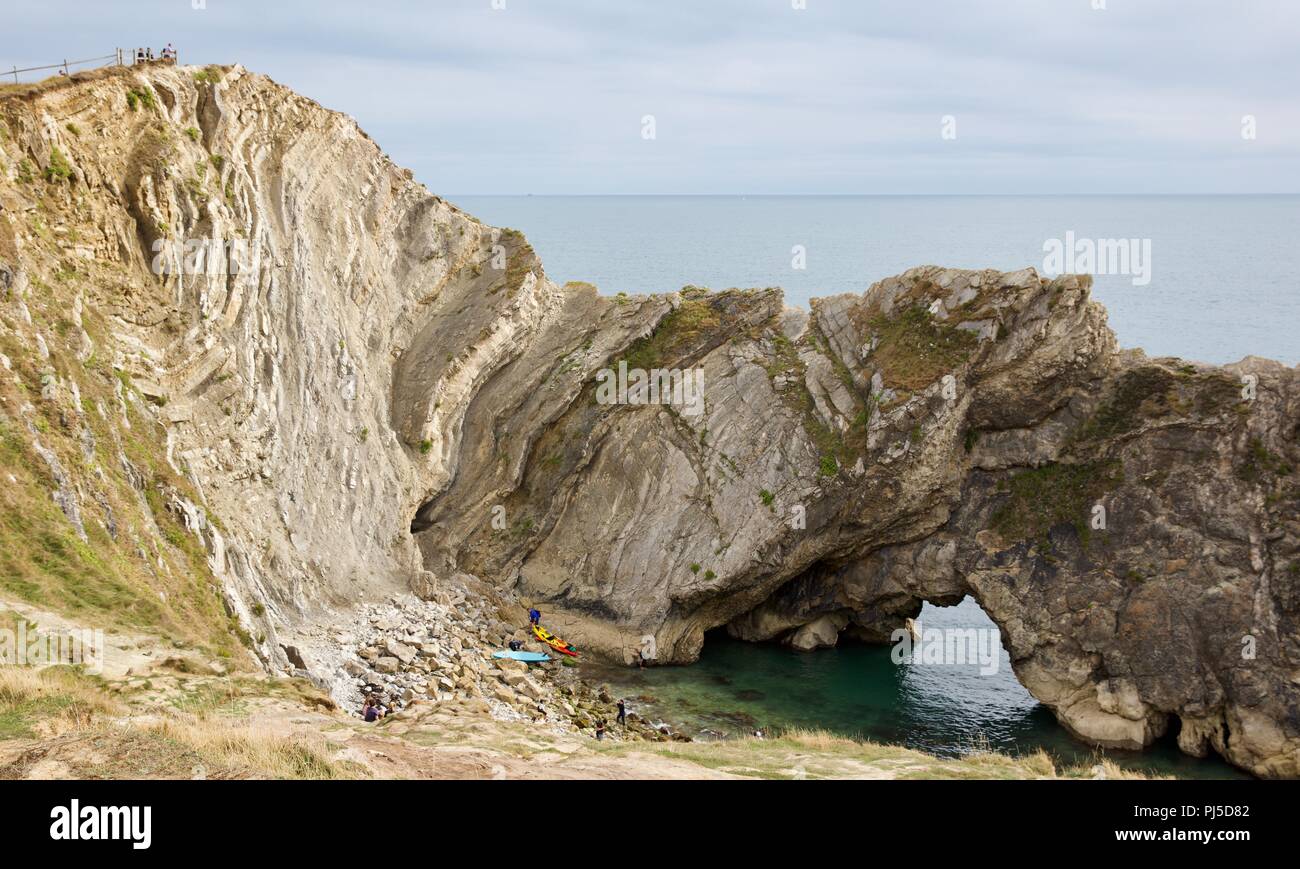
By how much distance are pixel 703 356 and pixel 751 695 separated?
16722mm

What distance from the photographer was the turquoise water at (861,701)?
3856 cm

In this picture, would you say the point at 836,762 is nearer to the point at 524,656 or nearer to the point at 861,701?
the point at 861,701

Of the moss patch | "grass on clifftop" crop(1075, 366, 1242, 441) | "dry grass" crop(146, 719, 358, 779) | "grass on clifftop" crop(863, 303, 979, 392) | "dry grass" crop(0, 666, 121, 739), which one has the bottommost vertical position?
"dry grass" crop(146, 719, 358, 779)

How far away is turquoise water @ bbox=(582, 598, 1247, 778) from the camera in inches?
1518

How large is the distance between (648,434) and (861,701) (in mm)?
15806

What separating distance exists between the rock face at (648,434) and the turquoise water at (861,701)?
1.25 meters

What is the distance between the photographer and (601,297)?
5284 cm

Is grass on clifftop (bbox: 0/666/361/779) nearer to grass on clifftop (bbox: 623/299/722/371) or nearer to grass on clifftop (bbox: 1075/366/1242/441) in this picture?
grass on clifftop (bbox: 623/299/722/371)

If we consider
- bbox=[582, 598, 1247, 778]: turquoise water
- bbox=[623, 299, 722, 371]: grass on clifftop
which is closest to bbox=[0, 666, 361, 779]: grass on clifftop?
bbox=[582, 598, 1247, 778]: turquoise water

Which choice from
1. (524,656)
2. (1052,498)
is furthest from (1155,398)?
(524,656)

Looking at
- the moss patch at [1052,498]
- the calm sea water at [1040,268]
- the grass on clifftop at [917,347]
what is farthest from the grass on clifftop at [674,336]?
the calm sea water at [1040,268]

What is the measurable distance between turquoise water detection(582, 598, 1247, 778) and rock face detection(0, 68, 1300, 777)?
1249mm
